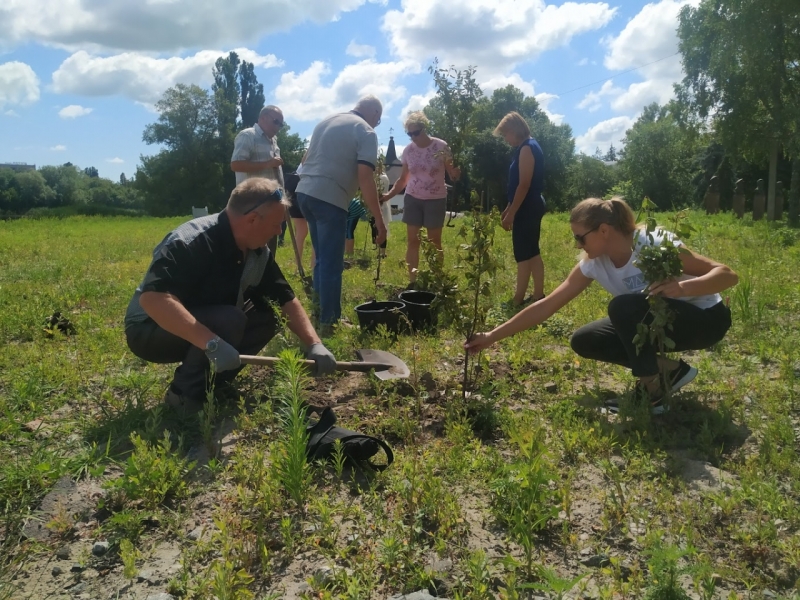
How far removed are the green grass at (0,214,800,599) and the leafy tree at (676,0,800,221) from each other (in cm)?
1600

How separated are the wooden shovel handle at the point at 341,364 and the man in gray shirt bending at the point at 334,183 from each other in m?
1.17

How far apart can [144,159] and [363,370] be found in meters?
54.1

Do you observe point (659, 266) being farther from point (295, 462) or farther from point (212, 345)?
point (212, 345)

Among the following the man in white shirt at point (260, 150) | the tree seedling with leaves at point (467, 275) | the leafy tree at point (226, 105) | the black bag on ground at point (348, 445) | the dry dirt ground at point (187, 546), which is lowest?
the dry dirt ground at point (187, 546)

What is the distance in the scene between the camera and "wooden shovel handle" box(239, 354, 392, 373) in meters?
3.02

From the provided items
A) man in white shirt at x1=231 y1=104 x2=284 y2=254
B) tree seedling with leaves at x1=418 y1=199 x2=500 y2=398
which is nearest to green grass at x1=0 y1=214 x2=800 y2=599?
tree seedling with leaves at x1=418 y1=199 x2=500 y2=398

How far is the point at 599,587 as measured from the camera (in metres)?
1.90

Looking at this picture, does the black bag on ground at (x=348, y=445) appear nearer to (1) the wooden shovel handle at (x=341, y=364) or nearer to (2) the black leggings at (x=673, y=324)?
(1) the wooden shovel handle at (x=341, y=364)

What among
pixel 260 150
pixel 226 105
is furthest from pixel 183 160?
pixel 260 150

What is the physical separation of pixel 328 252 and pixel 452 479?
2522 millimetres

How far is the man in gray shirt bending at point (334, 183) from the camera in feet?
15.4

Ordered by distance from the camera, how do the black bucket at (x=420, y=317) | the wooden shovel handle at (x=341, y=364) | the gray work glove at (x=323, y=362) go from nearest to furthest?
the wooden shovel handle at (x=341, y=364), the gray work glove at (x=323, y=362), the black bucket at (x=420, y=317)

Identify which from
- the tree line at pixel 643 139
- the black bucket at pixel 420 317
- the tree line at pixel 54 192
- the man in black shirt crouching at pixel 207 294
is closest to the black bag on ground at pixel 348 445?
the man in black shirt crouching at pixel 207 294

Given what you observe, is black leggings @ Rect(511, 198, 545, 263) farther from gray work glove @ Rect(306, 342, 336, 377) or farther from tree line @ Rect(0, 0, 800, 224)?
tree line @ Rect(0, 0, 800, 224)
